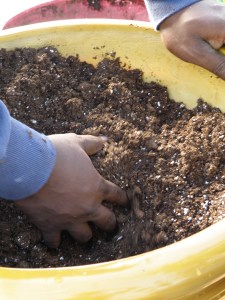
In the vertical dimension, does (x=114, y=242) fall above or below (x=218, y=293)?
below

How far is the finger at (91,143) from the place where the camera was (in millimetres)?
1109

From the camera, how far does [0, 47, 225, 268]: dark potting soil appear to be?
3.37ft

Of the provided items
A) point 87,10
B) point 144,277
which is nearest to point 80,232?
point 144,277

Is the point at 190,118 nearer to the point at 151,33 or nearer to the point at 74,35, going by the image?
the point at 151,33

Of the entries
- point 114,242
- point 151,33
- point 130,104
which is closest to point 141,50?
point 151,33

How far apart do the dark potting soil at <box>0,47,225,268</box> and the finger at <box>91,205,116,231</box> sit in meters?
0.02

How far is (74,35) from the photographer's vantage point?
134 centimetres

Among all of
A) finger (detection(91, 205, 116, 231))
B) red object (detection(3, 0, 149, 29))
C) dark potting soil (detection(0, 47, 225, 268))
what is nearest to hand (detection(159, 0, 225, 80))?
dark potting soil (detection(0, 47, 225, 268))

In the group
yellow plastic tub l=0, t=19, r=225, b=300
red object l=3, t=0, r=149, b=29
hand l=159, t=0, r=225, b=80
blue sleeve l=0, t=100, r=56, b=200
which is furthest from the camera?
red object l=3, t=0, r=149, b=29

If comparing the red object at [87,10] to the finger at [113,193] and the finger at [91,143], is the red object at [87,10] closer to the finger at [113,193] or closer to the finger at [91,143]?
the finger at [91,143]

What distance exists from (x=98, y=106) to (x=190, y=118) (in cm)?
22

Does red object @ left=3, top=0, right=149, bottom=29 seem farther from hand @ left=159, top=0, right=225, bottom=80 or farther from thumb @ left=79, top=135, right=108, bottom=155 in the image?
thumb @ left=79, top=135, right=108, bottom=155

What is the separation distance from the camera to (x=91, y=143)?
3.71ft

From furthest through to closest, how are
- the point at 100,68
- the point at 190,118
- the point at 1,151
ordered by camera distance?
the point at 100,68
the point at 190,118
the point at 1,151
